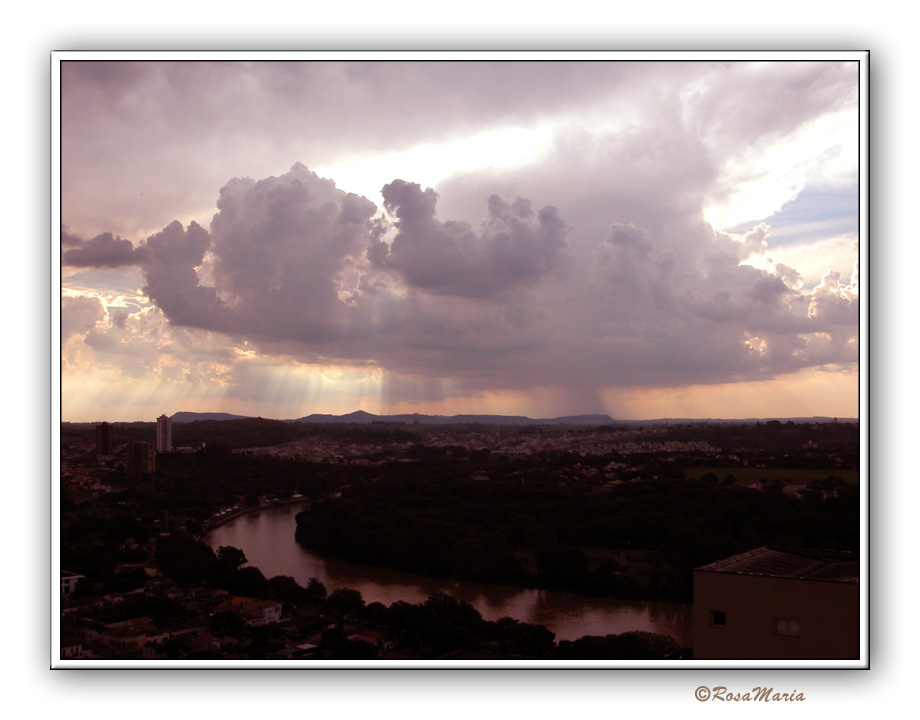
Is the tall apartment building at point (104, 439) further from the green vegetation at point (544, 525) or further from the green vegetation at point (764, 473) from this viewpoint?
the green vegetation at point (764, 473)

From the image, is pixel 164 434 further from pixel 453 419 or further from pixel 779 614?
pixel 779 614

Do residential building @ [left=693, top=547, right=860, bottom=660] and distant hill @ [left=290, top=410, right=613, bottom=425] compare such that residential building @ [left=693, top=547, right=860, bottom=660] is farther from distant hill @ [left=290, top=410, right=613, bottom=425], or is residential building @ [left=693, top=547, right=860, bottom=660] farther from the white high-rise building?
the white high-rise building

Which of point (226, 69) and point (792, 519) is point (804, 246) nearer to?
point (792, 519)

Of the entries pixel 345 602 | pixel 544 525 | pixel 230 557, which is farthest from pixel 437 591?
pixel 230 557

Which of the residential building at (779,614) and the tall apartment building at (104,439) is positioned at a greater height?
the tall apartment building at (104,439)

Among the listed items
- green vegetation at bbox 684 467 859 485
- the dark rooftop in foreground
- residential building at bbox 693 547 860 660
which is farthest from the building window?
green vegetation at bbox 684 467 859 485

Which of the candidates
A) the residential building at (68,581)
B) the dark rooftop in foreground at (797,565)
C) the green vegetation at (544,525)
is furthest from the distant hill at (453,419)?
the residential building at (68,581)

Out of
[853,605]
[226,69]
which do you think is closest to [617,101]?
[226,69]
